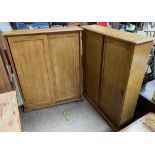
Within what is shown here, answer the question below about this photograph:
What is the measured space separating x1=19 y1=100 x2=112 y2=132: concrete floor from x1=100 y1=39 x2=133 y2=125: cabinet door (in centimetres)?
23

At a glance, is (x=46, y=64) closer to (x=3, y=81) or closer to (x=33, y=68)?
(x=33, y=68)

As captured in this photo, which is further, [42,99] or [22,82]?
[42,99]

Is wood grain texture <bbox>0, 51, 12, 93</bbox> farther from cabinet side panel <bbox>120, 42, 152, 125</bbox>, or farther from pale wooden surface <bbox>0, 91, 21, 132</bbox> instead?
cabinet side panel <bbox>120, 42, 152, 125</bbox>

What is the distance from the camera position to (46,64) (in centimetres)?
216

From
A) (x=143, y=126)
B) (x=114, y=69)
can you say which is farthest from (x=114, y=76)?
(x=143, y=126)

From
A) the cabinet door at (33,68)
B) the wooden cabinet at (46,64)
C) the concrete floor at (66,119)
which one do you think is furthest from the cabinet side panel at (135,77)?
the cabinet door at (33,68)

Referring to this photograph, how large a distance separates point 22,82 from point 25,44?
591 mm

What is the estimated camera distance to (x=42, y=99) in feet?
7.96

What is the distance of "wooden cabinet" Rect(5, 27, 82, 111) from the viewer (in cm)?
194

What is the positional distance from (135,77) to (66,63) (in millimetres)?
1052

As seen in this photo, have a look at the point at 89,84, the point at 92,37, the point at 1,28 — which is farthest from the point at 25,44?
the point at 1,28
